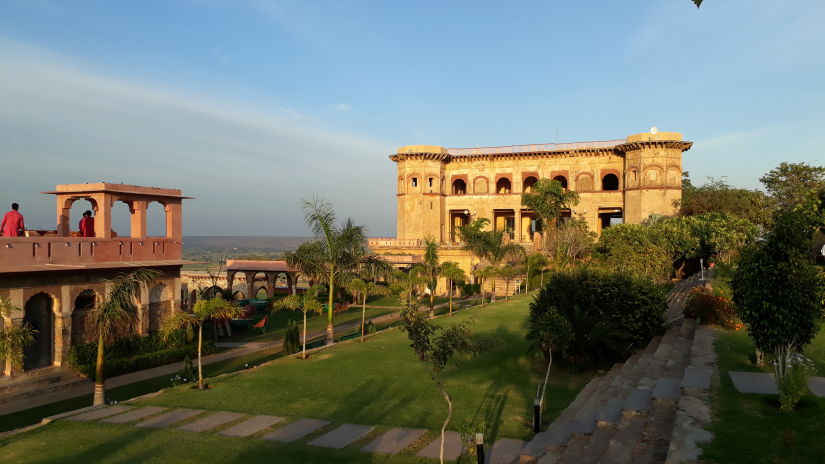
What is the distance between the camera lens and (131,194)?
715 inches

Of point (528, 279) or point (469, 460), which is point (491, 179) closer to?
point (528, 279)

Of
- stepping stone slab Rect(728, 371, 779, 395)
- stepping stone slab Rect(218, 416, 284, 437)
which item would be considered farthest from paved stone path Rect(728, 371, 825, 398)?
stepping stone slab Rect(218, 416, 284, 437)

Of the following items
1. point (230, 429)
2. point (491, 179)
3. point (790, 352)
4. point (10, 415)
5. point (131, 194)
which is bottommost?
point (10, 415)

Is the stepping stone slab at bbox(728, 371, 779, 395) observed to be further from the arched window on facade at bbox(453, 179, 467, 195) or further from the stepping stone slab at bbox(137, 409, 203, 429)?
the arched window on facade at bbox(453, 179, 467, 195)

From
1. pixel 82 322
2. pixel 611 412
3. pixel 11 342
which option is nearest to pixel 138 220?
pixel 82 322

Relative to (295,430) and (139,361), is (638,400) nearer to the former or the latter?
(295,430)

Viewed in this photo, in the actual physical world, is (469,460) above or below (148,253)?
below

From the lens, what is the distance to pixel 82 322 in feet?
54.0

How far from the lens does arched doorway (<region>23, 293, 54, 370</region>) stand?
15.0 metres

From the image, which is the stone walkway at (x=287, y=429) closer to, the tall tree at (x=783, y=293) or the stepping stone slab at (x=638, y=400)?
the stepping stone slab at (x=638, y=400)

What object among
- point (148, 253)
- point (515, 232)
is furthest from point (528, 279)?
point (148, 253)

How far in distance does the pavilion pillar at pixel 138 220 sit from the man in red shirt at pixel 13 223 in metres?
3.39

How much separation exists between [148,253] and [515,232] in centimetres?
3685

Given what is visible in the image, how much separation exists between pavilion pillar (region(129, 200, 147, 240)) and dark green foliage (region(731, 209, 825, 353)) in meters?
17.1
